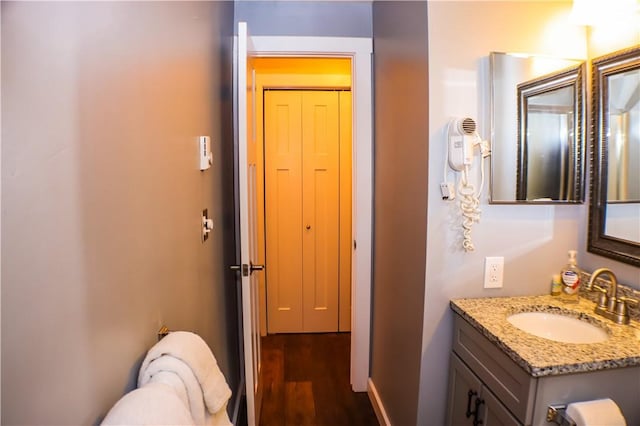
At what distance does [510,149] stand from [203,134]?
122 cm

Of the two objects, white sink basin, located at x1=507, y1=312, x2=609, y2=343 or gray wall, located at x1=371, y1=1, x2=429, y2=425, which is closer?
white sink basin, located at x1=507, y1=312, x2=609, y2=343

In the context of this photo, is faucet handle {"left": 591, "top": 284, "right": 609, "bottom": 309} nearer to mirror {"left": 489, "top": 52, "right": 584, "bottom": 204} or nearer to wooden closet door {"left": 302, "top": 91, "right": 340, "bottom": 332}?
mirror {"left": 489, "top": 52, "right": 584, "bottom": 204}

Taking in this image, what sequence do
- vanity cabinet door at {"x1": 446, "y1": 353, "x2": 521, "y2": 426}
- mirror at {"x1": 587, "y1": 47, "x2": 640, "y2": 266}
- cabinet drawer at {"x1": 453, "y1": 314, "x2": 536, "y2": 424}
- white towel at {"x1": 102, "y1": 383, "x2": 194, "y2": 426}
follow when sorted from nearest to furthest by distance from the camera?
1. white towel at {"x1": 102, "y1": 383, "x2": 194, "y2": 426}
2. cabinet drawer at {"x1": 453, "y1": 314, "x2": 536, "y2": 424}
3. vanity cabinet door at {"x1": 446, "y1": 353, "x2": 521, "y2": 426}
4. mirror at {"x1": 587, "y1": 47, "x2": 640, "y2": 266}

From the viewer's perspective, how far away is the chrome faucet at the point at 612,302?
1217 mm

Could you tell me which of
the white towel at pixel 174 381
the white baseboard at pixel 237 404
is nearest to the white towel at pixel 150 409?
the white towel at pixel 174 381

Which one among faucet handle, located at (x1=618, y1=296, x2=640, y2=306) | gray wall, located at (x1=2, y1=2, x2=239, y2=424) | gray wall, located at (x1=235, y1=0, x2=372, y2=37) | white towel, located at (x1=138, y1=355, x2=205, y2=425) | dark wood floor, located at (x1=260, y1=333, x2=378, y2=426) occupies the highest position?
gray wall, located at (x1=235, y1=0, x2=372, y2=37)

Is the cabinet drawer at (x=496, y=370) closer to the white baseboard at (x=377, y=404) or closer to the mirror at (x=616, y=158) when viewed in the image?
the mirror at (x=616, y=158)

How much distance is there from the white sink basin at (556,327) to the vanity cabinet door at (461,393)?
0.85 feet

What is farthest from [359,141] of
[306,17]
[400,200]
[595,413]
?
[595,413]

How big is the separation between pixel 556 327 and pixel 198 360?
1.27 meters

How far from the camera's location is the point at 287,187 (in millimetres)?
2955

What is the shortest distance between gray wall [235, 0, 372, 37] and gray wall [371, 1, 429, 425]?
10cm

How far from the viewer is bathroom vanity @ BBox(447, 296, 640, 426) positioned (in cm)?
100

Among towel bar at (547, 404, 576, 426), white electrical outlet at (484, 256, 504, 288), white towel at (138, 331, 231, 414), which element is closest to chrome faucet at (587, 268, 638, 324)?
white electrical outlet at (484, 256, 504, 288)
